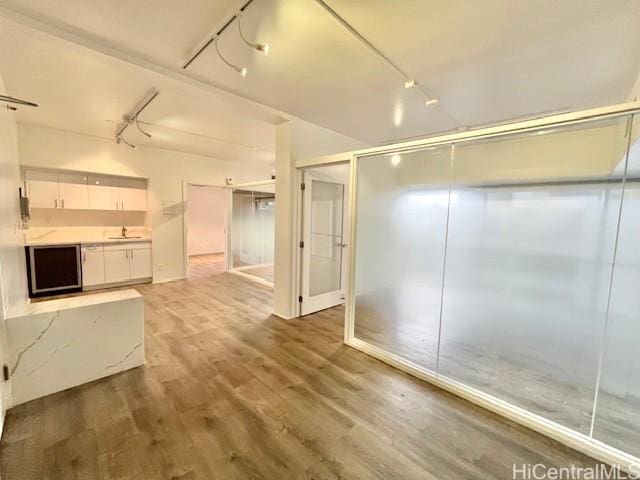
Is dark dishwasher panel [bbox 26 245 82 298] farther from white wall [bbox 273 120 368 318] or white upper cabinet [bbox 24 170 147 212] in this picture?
white wall [bbox 273 120 368 318]

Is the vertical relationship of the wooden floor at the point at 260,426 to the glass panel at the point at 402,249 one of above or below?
below

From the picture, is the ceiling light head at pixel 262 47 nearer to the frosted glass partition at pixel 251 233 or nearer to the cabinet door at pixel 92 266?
the frosted glass partition at pixel 251 233

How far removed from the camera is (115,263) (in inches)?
200

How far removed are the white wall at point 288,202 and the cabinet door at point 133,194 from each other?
11.7 feet

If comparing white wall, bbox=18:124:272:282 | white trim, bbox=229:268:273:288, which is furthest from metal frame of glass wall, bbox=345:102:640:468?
white wall, bbox=18:124:272:282

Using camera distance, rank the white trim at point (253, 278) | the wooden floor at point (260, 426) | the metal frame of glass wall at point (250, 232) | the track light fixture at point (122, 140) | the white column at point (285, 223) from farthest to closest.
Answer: the metal frame of glass wall at point (250, 232) < the white trim at point (253, 278) < the track light fixture at point (122, 140) < the white column at point (285, 223) < the wooden floor at point (260, 426)

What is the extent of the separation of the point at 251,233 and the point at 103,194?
10.1ft

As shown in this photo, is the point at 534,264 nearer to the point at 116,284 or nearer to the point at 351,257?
the point at 351,257

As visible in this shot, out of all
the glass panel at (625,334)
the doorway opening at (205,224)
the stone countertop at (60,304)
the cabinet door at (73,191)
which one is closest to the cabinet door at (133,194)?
the cabinet door at (73,191)

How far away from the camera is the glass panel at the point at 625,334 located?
200 cm

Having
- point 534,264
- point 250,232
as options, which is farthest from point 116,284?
point 534,264

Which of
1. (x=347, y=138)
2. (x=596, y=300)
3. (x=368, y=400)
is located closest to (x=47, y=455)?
(x=368, y=400)

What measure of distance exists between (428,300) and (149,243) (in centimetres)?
536

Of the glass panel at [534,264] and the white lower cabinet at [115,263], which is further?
the white lower cabinet at [115,263]
